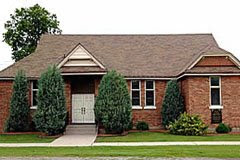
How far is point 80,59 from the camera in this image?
2647 centimetres

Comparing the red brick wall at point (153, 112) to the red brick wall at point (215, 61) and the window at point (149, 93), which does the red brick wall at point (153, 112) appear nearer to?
the window at point (149, 93)

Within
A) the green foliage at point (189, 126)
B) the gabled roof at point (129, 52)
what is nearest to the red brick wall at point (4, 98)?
the gabled roof at point (129, 52)

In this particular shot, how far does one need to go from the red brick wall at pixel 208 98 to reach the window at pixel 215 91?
24 cm

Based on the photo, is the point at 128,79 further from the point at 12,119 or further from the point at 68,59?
the point at 12,119

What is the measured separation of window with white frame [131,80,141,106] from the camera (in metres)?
27.8

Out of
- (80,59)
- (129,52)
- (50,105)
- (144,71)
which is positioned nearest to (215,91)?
(144,71)

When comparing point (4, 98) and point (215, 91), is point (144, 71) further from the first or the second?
point (4, 98)

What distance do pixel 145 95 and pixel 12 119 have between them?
29.0ft

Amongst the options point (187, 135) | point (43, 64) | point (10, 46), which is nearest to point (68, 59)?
point (43, 64)

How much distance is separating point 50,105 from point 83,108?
Answer: 173 inches

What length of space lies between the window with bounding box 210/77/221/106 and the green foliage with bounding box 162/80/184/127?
6.51ft

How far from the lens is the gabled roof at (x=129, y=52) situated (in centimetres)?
2798

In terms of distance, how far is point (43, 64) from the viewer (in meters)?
28.7

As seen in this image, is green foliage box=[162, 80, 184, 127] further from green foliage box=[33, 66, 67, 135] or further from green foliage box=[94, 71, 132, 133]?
green foliage box=[33, 66, 67, 135]
